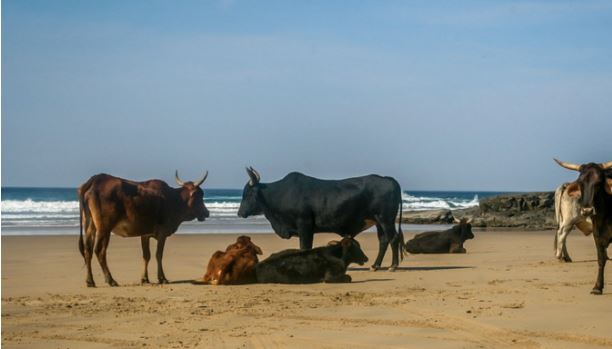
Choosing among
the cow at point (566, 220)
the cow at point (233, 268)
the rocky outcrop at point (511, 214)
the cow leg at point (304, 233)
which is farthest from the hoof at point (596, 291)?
the rocky outcrop at point (511, 214)

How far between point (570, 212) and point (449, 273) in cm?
371

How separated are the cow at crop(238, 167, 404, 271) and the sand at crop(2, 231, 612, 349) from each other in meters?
0.96

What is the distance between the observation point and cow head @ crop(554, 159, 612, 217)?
1271 centimetres

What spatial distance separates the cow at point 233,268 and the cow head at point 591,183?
16.5 feet

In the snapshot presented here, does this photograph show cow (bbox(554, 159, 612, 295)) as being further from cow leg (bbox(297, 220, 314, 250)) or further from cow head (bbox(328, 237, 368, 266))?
cow leg (bbox(297, 220, 314, 250))

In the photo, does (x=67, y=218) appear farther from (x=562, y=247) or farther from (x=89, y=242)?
(x=89, y=242)

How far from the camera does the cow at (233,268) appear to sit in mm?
14453

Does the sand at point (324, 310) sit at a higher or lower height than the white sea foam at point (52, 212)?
higher

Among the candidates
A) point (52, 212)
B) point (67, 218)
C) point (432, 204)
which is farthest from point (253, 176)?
point (432, 204)

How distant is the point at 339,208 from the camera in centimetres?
1762

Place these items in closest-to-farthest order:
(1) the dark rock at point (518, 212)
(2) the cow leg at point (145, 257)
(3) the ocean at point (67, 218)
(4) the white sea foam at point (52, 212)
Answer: (2) the cow leg at point (145, 257)
(3) the ocean at point (67, 218)
(1) the dark rock at point (518, 212)
(4) the white sea foam at point (52, 212)

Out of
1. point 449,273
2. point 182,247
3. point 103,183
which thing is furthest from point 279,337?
point 182,247

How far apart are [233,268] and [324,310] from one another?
130 inches

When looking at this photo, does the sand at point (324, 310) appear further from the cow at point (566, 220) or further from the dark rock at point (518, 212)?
the dark rock at point (518, 212)
